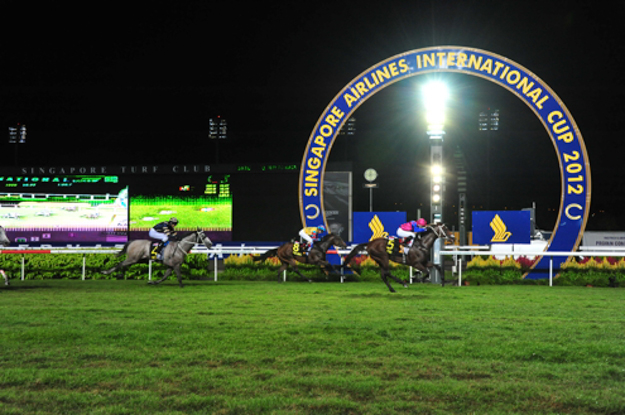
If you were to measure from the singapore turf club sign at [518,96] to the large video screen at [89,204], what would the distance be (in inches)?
260

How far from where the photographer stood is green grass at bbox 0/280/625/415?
3301 millimetres

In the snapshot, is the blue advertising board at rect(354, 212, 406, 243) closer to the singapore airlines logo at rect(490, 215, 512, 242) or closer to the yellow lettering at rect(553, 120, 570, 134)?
the singapore airlines logo at rect(490, 215, 512, 242)

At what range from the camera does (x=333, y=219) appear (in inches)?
699

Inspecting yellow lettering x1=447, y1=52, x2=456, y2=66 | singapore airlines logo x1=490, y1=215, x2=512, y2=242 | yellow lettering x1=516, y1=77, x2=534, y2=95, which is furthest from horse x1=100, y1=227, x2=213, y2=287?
singapore airlines logo x1=490, y1=215, x2=512, y2=242

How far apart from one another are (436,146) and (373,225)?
111 inches

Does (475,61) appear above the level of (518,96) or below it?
above

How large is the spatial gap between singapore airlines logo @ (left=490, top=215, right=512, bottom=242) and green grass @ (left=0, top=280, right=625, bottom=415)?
329 inches

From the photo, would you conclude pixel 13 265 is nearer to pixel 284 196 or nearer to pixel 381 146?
pixel 284 196

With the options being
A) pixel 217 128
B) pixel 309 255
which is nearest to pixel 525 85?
pixel 309 255

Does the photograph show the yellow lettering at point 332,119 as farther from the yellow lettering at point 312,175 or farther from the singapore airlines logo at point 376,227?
the singapore airlines logo at point 376,227

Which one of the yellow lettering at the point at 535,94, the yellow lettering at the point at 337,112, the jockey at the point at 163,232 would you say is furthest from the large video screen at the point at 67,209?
the yellow lettering at the point at 535,94

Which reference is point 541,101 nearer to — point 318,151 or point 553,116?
point 553,116

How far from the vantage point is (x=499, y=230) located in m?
16.4

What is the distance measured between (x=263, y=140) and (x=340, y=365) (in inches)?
871
